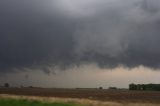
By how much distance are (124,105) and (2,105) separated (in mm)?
16201

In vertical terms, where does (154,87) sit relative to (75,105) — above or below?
above

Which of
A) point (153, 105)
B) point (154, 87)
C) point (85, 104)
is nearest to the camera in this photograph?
point (85, 104)

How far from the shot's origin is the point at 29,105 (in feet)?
157

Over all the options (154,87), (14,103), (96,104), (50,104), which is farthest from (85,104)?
(154,87)

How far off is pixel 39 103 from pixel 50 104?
159 centimetres

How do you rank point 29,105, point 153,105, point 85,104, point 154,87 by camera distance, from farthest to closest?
point 154,87 < point 153,105 < point 85,104 < point 29,105

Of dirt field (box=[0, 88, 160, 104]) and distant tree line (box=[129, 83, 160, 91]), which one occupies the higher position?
distant tree line (box=[129, 83, 160, 91])

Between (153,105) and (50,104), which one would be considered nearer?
(50,104)

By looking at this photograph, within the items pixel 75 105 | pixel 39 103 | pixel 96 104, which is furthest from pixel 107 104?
pixel 39 103

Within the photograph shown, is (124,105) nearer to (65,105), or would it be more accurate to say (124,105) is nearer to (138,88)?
(65,105)

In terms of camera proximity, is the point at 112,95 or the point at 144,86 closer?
the point at 112,95

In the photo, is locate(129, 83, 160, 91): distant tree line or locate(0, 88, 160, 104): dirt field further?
locate(129, 83, 160, 91): distant tree line

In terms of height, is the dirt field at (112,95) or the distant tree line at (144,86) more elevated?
the distant tree line at (144,86)

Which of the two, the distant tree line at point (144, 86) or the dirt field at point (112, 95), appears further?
the distant tree line at point (144, 86)
